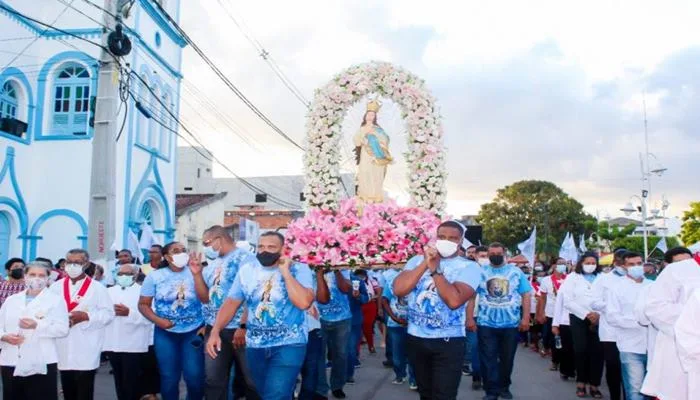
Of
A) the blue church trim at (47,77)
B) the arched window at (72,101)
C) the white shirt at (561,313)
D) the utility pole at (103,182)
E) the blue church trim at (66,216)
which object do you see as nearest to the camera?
the white shirt at (561,313)

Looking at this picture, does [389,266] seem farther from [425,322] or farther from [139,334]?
[139,334]

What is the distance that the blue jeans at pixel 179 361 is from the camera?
6781 mm

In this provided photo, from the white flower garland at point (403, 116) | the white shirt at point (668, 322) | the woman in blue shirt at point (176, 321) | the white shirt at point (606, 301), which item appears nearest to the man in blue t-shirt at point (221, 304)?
the woman in blue shirt at point (176, 321)

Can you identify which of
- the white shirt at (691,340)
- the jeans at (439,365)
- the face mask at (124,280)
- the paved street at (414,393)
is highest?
the face mask at (124,280)

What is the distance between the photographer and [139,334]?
759 centimetres

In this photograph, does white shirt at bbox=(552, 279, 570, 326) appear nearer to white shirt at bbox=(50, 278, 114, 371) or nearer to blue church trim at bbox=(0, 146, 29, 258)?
white shirt at bbox=(50, 278, 114, 371)

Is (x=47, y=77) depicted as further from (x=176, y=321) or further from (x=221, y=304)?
(x=221, y=304)

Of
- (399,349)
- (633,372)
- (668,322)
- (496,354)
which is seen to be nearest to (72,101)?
(399,349)

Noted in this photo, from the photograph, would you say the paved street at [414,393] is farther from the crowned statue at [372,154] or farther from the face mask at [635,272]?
the crowned statue at [372,154]

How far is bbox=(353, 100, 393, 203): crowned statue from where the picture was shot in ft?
27.3

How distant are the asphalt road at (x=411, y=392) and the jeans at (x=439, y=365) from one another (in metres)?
3.55

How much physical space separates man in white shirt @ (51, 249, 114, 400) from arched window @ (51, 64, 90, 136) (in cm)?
1469

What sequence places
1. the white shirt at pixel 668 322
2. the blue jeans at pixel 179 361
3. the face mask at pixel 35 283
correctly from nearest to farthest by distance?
the white shirt at pixel 668 322
the face mask at pixel 35 283
the blue jeans at pixel 179 361

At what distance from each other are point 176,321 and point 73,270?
1158 mm
